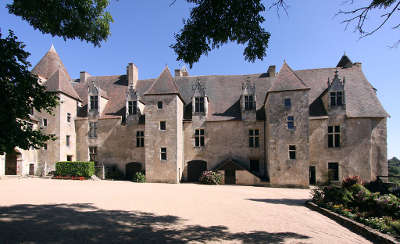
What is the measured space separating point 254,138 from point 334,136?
697cm

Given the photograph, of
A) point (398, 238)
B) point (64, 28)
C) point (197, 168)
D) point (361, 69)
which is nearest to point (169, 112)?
point (197, 168)

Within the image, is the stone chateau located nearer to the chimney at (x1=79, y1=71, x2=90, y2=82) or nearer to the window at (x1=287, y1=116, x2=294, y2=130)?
the window at (x1=287, y1=116, x2=294, y2=130)

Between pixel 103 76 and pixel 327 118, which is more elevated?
pixel 103 76

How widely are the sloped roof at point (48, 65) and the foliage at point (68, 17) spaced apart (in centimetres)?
2159

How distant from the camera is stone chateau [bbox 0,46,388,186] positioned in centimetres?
1939

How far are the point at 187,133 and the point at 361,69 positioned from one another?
1951cm

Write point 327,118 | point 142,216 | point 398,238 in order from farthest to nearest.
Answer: point 327,118, point 142,216, point 398,238

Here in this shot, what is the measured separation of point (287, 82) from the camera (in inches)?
779

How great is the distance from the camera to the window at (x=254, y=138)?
21.6 m

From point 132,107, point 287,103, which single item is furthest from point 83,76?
point 287,103

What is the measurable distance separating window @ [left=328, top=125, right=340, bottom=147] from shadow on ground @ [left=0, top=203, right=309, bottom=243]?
16.6 m

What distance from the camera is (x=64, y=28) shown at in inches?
289

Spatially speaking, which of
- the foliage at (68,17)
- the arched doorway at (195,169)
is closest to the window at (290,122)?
the arched doorway at (195,169)

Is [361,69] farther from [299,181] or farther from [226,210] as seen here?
[226,210]
